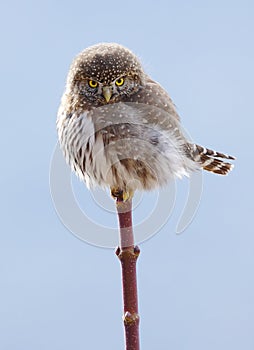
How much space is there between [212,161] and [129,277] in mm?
2123

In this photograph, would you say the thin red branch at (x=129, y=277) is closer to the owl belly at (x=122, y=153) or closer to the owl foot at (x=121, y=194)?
the owl foot at (x=121, y=194)

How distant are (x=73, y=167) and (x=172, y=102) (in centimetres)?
93

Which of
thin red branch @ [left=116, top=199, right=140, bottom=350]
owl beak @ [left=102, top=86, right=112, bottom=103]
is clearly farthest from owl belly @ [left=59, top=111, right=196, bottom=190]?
thin red branch @ [left=116, top=199, right=140, bottom=350]

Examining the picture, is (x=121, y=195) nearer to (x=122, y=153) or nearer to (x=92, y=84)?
(x=122, y=153)

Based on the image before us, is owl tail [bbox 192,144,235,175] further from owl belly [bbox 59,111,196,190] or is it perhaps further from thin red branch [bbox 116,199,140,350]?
thin red branch [bbox 116,199,140,350]

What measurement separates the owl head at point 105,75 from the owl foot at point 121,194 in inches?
A: 24.1

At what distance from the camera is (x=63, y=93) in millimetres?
4672

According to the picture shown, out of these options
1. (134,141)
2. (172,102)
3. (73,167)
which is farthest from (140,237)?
(172,102)

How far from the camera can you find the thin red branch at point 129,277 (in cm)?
289

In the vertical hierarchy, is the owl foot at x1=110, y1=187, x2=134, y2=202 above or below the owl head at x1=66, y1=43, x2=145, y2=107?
below

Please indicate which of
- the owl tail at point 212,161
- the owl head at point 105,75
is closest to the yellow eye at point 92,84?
the owl head at point 105,75

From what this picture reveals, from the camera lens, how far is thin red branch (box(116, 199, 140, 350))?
289 cm

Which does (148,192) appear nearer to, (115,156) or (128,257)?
(115,156)

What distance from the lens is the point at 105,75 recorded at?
4.21 metres
